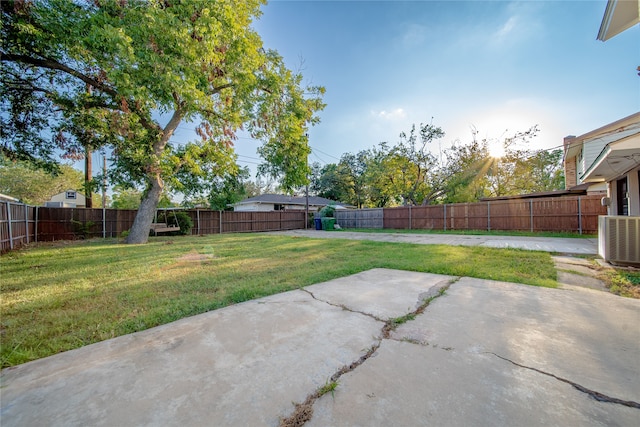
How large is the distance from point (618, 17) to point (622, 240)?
12.4ft

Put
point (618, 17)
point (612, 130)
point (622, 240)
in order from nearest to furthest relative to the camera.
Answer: point (618, 17)
point (622, 240)
point (612, 130)

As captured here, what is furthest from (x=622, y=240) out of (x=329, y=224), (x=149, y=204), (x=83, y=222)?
(x=83, y=222)

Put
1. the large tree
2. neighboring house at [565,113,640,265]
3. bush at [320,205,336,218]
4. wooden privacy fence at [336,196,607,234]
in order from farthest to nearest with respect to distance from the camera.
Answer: bush at [320,205,336,218]
wooden privacy fence at [336,196,607,234]
the large tree
neighboring house at [565,113,640,265]

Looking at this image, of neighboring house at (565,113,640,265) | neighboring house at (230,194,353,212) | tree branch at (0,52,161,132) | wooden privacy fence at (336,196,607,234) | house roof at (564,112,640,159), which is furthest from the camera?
neighboring house at (230,194,353,212)

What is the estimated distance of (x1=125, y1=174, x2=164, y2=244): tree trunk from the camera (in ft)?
28.9

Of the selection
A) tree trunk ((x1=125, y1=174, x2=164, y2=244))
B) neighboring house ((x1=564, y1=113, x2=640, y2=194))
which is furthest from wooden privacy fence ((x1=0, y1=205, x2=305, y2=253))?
neighboring house ((x1=564, y1=113, x2=640, y2=194))

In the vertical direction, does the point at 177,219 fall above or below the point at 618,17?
below

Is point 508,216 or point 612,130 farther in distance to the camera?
point 508,216

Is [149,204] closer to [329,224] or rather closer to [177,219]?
[177,219]

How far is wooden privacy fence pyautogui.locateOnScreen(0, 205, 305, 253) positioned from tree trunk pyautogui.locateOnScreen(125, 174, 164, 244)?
282 centimetres

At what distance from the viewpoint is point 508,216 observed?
12.0 m

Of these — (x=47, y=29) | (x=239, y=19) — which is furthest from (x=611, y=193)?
(x=47, y=29)

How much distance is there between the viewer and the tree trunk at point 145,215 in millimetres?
8820

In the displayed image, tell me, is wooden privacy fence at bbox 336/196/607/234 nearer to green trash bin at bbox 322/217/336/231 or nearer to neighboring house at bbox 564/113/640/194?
neighboring house at bbox 564/113/640/194
